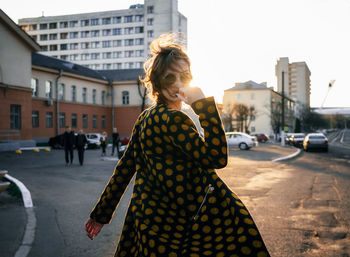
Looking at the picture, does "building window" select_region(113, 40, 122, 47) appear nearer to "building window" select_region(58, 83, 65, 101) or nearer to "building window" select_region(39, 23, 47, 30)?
"building window" select_region(39, 23, 47, 30)

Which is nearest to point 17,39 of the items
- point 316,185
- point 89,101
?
point 89,101

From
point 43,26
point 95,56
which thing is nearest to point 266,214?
point 95,56

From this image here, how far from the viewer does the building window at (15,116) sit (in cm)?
2939

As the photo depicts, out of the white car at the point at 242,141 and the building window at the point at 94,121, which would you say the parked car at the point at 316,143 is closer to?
the white car at the point at 242,141

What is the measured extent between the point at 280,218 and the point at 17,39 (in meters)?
29.1

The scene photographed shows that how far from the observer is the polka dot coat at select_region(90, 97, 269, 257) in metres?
1.67

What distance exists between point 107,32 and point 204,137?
277 ft

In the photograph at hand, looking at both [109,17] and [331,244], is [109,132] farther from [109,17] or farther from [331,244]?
[331,244]

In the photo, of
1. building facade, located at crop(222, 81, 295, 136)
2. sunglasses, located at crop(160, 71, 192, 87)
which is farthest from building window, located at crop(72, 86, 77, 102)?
building facade, located at crop(222, 81, 295, 136)

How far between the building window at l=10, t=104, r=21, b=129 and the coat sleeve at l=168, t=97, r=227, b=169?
3077 cm

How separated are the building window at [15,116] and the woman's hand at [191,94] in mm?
30694

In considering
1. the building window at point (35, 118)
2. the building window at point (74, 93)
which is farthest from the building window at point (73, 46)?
the building window at point (35, 118)

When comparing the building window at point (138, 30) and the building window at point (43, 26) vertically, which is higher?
the building window at point (43, 26)

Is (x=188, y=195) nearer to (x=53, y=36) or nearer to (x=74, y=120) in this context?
(x=74, y=120)
